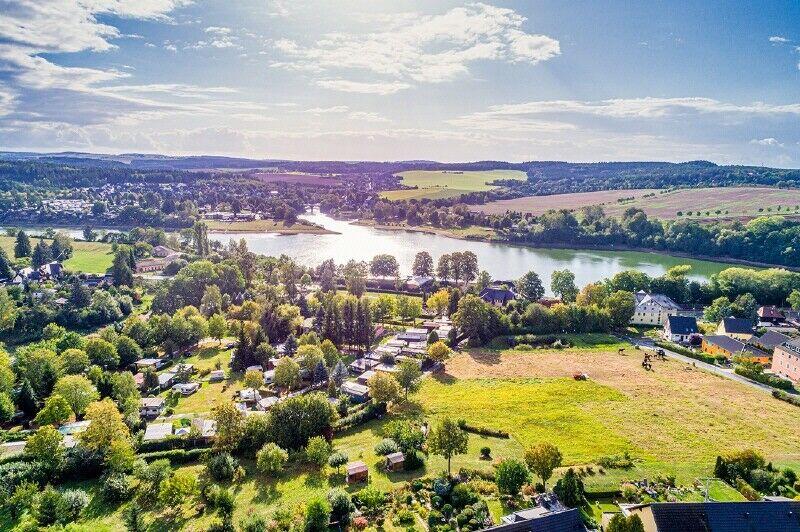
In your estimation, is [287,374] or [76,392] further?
[287,374]

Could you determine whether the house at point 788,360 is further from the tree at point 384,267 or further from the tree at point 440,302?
the tree at point 384,267

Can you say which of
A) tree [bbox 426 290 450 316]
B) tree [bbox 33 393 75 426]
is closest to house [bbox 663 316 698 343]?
tree [bbox 426 290 450 316]

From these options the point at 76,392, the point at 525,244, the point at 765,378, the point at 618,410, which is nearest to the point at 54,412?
the point at 76,392

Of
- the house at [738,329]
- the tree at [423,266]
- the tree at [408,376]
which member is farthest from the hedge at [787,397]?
the tree at [423,266]

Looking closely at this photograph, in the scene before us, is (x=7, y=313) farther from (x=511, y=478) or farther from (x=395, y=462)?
(x=511, y=478)

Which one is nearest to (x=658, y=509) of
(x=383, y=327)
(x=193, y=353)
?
(x=383, y=327)

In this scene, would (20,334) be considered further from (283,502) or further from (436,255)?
(436,255)
